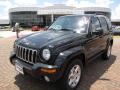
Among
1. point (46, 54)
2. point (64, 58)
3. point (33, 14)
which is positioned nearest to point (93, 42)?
point (64, 58)

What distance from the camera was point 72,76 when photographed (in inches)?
173

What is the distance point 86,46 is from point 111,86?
1.27 metres

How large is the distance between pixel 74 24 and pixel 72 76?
5.76 ft

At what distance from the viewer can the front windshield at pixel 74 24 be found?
5.21m

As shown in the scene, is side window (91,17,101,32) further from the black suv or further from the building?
the building

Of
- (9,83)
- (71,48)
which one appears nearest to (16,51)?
(9,83)

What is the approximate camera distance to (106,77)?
17.7 ft

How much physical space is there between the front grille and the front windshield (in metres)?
1.53

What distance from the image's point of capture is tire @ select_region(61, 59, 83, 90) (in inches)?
161

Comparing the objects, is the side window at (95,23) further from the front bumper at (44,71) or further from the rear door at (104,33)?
the front bumper at (44,71)

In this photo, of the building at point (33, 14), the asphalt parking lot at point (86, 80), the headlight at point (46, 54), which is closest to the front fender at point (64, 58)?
the headlight at point (46, 54)

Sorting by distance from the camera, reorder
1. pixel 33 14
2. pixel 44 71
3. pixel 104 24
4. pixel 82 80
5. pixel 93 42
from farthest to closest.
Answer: pixel 33 14 → pixel 104 24 → pixel 93 42 → pixel 82 80 → pixel 44 71

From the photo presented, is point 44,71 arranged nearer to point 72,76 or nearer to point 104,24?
point 72,76

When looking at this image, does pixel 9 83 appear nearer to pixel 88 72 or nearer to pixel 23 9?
pixel 88 72
